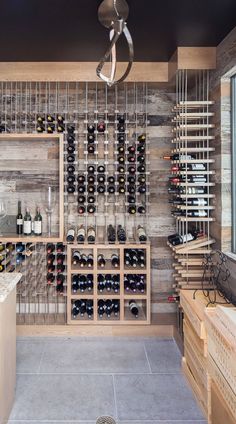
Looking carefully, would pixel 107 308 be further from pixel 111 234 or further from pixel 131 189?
pixel 131 189

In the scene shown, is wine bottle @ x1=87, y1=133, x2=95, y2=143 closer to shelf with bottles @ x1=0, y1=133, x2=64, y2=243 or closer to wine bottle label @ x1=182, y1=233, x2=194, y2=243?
shelf with bottles @ x1=0, y1=133, x2=64, y2=243

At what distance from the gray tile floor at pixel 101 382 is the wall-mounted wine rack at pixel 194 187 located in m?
0.65

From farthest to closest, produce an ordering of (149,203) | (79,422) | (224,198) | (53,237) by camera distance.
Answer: (149,203)
(53,237)
(224,198)
(79,422)

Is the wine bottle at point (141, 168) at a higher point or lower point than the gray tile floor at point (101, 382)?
higher

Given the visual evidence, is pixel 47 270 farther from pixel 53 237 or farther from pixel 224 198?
pixel 224 198

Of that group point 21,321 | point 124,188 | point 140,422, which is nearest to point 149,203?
point 124,188

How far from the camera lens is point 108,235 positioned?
3.29 meters

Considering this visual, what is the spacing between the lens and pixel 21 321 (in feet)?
10.9

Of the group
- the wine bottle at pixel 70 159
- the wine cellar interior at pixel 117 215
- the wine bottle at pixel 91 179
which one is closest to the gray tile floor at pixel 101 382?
the wine cellar interior at pixel 117 215

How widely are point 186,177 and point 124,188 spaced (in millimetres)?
682

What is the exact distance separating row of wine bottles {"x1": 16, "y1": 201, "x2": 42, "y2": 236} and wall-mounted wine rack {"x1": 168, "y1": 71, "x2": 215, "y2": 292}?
1209 millimetres

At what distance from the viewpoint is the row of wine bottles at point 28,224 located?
3.28 metres

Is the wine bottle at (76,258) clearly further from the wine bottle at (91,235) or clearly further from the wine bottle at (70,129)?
the wine bottle at (70,129)

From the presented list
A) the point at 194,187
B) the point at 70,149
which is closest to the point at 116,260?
the point at 194,187
